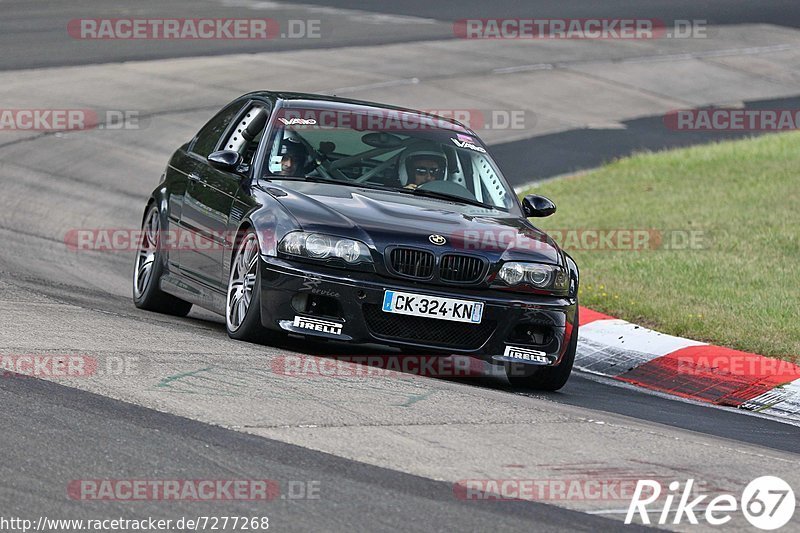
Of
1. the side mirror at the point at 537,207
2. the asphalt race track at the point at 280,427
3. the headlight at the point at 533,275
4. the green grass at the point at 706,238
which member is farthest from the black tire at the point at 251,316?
the green grass at the point at 706,238

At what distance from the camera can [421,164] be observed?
958cm

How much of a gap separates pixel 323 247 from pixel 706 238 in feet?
22.4

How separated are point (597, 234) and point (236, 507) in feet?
32.7

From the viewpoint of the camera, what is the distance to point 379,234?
8.32 meters

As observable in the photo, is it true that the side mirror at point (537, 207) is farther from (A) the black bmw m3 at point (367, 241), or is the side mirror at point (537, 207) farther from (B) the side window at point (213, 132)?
(B) the side window at point (213, 132)

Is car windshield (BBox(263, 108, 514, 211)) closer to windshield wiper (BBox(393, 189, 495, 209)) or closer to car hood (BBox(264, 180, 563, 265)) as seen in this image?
windshield wiper (BBox(393, 189, 495, 209))

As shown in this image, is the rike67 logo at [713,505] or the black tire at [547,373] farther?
the black tire at [547,373]

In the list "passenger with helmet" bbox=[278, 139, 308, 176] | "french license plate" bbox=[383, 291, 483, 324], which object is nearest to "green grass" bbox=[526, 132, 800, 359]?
"french license plate" bbox=[383, 291, 483, 324]

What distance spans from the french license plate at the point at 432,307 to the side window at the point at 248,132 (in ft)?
6.10

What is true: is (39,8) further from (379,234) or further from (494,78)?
(379,234)

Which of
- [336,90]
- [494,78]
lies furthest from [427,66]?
[336,90]

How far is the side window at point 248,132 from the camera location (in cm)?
984

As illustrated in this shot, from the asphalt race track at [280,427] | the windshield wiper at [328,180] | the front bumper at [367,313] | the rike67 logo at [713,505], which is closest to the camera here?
the asphalt race track at [280,427]

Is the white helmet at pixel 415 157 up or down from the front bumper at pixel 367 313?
up
